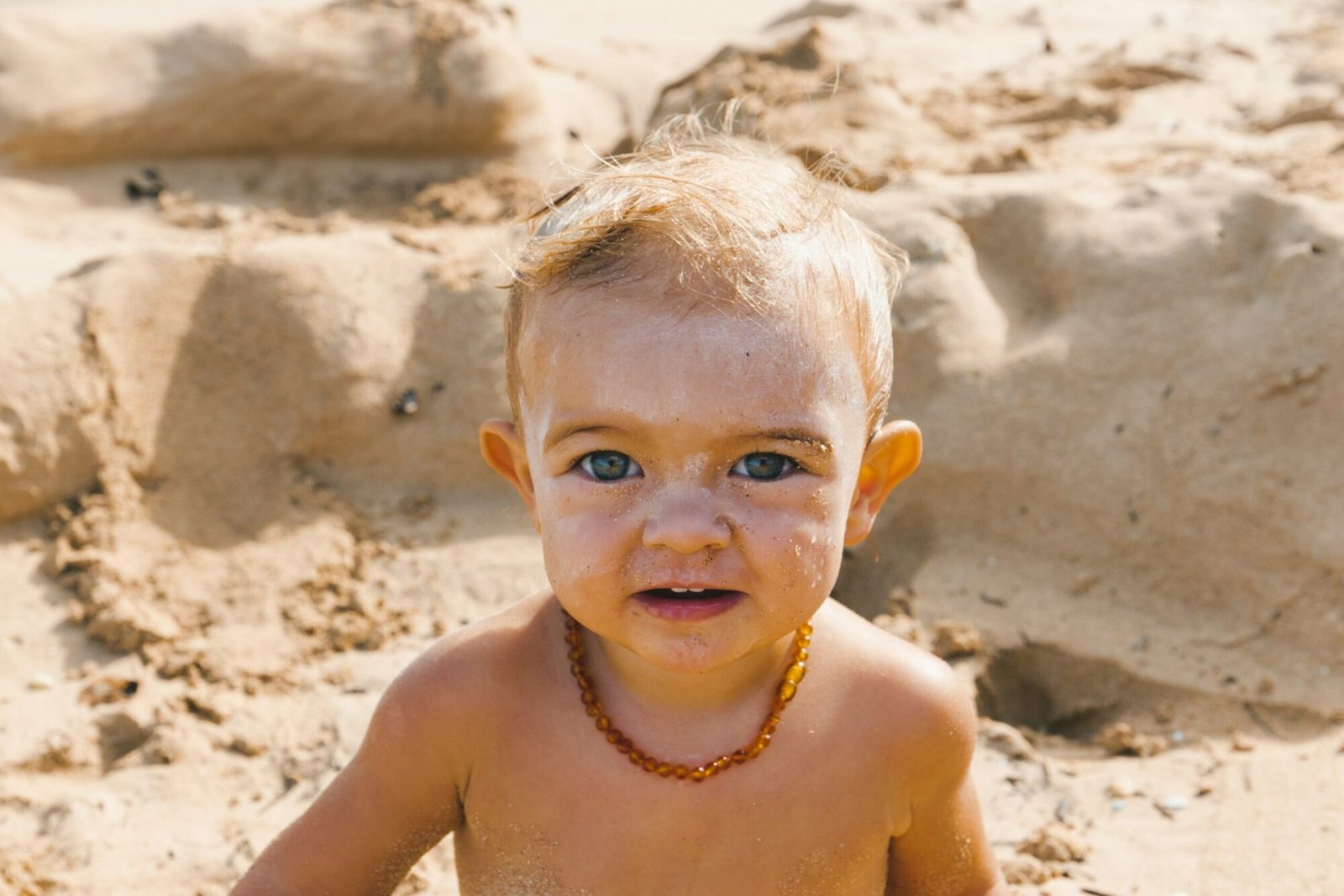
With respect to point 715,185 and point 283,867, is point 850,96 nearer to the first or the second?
point 715,185

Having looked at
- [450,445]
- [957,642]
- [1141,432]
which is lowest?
[450,445]

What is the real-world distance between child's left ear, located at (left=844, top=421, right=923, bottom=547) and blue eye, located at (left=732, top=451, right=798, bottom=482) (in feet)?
0.75

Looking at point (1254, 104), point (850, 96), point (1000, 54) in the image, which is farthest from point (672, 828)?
point (1000, 54)

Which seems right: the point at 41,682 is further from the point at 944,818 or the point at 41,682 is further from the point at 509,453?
the point at 944,818

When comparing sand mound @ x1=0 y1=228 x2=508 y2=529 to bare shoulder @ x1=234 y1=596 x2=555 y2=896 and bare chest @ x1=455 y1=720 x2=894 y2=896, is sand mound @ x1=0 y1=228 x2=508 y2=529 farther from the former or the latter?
bare chest @ x1=455 y1=720 x2=894 y2=896

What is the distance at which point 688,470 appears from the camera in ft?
5.61

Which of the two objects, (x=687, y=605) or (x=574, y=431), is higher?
(x=574, y=431)

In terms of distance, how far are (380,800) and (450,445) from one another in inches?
72.0

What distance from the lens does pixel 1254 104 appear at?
5.11 meters

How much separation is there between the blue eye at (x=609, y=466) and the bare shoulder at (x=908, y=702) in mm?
548

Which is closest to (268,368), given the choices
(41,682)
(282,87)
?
(41,682)

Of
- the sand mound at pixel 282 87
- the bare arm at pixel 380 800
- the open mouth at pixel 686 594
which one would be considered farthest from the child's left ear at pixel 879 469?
the sand mound at pixel 282 87

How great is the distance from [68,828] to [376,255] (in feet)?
6.01

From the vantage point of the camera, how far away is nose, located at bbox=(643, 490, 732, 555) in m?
1.67
